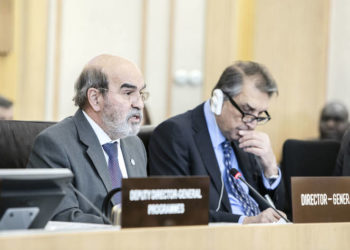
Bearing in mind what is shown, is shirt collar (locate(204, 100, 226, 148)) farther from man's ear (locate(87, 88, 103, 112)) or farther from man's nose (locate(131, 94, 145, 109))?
man's ear (locate(87, 88, 103, 112))

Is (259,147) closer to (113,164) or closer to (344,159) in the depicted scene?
(344,159)

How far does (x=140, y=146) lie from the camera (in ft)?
9.95

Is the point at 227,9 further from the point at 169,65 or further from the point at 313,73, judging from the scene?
the point at 313,73

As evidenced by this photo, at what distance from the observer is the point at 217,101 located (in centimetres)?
327

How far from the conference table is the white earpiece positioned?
1.38m

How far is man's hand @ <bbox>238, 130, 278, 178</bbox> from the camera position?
320 centimetres

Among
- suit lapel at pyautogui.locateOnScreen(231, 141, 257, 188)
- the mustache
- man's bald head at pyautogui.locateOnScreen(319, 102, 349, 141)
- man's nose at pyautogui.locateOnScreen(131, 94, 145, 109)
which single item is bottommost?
man's bald head at pyautogui.locateOnScreen(319, 102, 349, 141)

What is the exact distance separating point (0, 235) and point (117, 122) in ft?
4.48

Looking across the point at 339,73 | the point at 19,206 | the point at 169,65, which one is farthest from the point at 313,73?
the point at 19,206

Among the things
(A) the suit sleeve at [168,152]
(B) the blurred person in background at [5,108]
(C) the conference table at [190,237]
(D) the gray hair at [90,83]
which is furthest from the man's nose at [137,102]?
(B) the blurred person in background at [5,108]

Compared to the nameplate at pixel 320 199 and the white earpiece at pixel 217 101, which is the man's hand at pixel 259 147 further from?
the nameplate at pixel 320 199

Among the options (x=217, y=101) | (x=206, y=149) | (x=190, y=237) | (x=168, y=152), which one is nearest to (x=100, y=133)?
(x=168, y=152)

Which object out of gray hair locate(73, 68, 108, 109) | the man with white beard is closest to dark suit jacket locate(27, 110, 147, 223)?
the man with white beard

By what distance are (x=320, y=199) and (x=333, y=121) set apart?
3.99 meters
